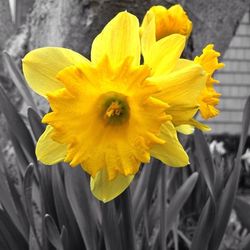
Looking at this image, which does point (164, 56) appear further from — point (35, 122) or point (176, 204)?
point (176, 204)

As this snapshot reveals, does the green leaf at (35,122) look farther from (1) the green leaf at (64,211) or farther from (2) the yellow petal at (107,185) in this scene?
(2) the yellow petal at (107,185)

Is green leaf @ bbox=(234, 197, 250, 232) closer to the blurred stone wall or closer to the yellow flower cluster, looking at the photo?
the yellow flower cluster

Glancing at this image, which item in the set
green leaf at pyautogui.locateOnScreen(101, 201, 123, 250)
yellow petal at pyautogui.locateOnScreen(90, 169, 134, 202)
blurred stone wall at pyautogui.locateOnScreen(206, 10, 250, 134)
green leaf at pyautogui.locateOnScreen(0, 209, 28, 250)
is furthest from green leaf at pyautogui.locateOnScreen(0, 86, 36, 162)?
blurred stone wall at pyautogui.locateOnScreen(206, 10, 250, 134)

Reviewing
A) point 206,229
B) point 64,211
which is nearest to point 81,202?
point 64,211

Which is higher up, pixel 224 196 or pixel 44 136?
pixel 44 136

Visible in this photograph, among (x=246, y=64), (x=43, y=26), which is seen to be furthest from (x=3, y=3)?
(x=246, y=64)

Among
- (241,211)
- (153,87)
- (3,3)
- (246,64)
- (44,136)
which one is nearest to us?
(153,87)

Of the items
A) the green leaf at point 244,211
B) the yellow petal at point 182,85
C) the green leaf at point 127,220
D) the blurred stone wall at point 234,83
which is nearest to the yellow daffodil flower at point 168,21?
the yellow petal at point 182,85

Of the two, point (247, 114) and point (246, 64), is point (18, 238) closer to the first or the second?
point (247, 114)
